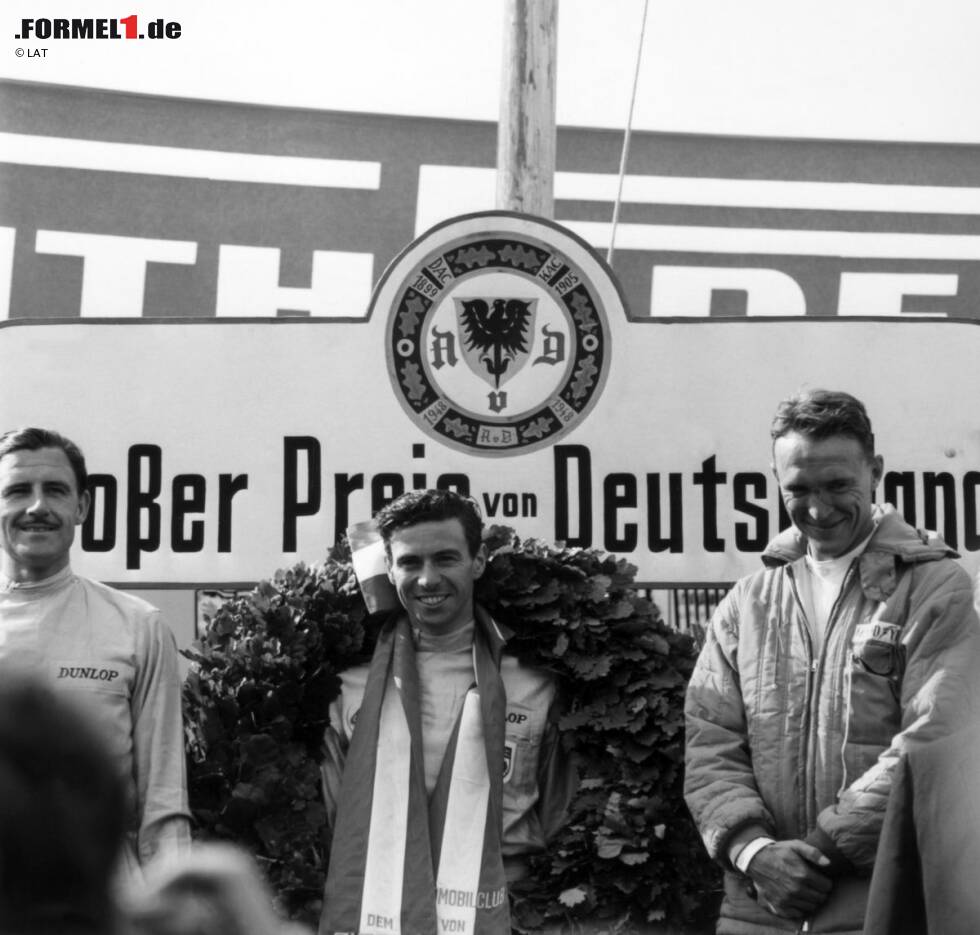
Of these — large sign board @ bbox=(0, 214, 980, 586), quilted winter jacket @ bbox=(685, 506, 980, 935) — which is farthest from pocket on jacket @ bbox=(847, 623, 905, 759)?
large sign board @ bbox=(0, 214, 980, 586)

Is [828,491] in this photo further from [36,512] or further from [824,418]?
[36,512]

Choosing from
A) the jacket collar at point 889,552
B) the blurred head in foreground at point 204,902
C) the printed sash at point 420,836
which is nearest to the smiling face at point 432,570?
the printed sash at point 420,836

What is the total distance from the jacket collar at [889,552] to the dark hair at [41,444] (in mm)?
1899

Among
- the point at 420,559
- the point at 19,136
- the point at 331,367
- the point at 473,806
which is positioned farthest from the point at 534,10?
the point at 473,806

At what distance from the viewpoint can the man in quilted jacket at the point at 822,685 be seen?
144 inches

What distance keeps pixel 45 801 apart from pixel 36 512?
2.87m

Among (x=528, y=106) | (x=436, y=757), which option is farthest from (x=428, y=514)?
(x=528, y=106)

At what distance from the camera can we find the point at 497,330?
5.52m

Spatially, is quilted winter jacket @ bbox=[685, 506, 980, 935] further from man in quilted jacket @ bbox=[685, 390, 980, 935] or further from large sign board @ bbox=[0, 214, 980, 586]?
large sign board @ bbox=[0, 214, 980, 586]

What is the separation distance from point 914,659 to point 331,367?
2.50 meters

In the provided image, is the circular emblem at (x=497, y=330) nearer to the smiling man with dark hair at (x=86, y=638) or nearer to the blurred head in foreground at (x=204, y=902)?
the smiling man with dark hair at (x=86, y=638)

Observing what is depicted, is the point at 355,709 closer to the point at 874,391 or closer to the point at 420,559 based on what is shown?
the point at 420,559

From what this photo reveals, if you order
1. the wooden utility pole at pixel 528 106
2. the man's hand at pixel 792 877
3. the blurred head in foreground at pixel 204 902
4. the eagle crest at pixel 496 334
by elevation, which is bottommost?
the man's hand at pixel 792 877

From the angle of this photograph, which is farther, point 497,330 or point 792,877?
point 497,330
